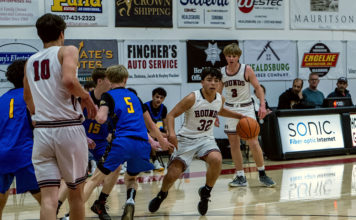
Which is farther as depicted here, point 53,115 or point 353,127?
point 353,127

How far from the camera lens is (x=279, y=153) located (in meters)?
11.4

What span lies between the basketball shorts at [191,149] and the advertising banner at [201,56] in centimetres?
696

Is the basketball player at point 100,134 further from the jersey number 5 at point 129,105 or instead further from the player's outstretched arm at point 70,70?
the player's outstretched arm at point 70,70

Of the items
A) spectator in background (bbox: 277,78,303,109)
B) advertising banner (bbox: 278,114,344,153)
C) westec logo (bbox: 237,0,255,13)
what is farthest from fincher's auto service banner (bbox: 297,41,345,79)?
advertising banner (bbox: 278,114,344,153)

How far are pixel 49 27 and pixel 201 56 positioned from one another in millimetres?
9535

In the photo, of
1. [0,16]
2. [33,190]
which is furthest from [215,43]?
[33,190]

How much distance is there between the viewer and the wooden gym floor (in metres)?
6.37

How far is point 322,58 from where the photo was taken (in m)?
15.0

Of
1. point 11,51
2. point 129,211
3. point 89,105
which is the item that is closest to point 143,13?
point 11,51

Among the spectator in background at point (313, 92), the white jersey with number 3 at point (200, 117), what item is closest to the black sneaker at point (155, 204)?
the white jersey with number 3 at point (200, 117)

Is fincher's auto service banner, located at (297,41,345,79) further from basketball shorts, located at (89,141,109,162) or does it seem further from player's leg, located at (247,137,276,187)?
basketball shorts, located at (89,141,109,162)

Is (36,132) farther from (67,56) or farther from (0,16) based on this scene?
(0,16)

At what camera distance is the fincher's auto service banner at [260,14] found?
14055 millimetres

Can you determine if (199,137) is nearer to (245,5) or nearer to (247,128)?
(247,128)
